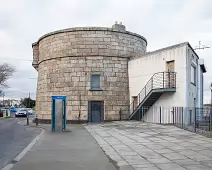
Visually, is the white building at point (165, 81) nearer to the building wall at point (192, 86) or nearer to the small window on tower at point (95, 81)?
the building wall at point (192, 86)

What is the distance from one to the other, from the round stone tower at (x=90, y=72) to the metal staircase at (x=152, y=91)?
3.14ft

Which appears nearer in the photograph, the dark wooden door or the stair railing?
the stair railing

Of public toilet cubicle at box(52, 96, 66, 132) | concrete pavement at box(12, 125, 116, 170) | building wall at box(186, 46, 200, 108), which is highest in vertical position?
building wall at box(186, 46, 200, 108)

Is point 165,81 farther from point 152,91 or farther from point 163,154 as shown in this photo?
point 163,154

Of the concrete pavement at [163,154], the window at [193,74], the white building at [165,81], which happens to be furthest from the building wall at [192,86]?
the concrete pavement at [163,154]

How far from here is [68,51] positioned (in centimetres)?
2283

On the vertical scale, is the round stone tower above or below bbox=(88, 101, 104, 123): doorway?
above

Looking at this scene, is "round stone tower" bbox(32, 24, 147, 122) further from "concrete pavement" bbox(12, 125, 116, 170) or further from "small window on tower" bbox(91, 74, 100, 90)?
"concrete pavement" bbox(12, 125, 116, 170)

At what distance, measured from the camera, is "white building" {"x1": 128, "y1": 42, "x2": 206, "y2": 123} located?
60.0 ft

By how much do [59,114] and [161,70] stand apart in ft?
27.2

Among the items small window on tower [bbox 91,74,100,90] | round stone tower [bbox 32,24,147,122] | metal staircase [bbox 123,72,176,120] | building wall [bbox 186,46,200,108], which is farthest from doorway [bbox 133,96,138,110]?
building wall [bbox 186,46,200,108]

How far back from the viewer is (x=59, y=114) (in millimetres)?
16172

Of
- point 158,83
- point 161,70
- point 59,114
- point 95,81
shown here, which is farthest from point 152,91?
point 59,114

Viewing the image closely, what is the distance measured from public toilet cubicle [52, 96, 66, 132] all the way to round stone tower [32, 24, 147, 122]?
591 centimetres
